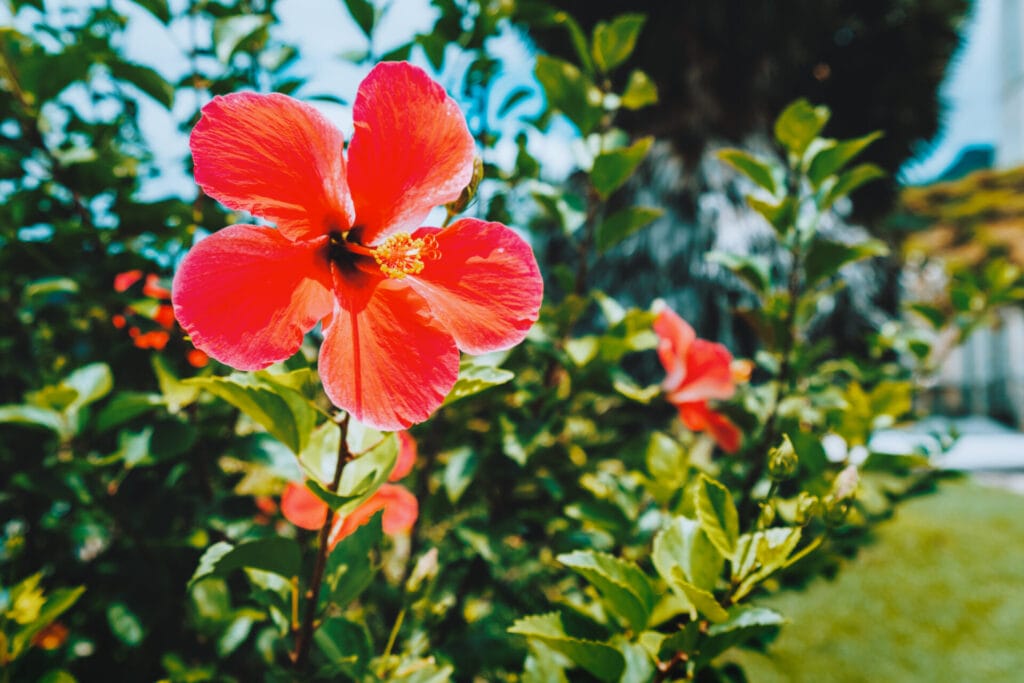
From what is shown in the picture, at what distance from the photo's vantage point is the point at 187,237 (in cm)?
99

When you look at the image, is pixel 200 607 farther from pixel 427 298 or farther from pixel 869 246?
pixel 869 246

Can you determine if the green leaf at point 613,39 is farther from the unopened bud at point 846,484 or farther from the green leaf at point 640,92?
the unopened bud at point 846,484

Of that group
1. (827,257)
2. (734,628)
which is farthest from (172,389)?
(827,257)

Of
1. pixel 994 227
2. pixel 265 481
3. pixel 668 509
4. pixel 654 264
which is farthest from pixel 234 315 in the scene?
pixel 994 227

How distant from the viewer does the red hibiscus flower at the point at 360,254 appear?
527mm

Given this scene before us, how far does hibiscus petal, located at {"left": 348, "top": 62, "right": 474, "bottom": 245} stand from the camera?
0.55 m

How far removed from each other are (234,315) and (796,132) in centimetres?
89

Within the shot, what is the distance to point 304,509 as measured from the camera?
81 cm

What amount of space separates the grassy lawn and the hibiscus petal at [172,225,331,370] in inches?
109

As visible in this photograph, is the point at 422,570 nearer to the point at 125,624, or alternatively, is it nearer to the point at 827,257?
the point at 125,624

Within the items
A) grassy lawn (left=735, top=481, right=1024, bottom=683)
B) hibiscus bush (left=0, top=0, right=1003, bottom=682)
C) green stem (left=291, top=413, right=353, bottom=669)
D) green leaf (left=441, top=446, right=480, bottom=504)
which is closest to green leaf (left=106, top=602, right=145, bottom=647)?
hibiscus bush (left=0, top=0, right=1003, bottom=682)

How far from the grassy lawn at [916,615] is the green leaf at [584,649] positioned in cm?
242

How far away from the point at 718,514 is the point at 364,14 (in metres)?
0.90

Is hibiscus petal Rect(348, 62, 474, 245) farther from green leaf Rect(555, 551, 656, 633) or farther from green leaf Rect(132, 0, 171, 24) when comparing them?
green leaf Rect(132, 0, 171, 24)
